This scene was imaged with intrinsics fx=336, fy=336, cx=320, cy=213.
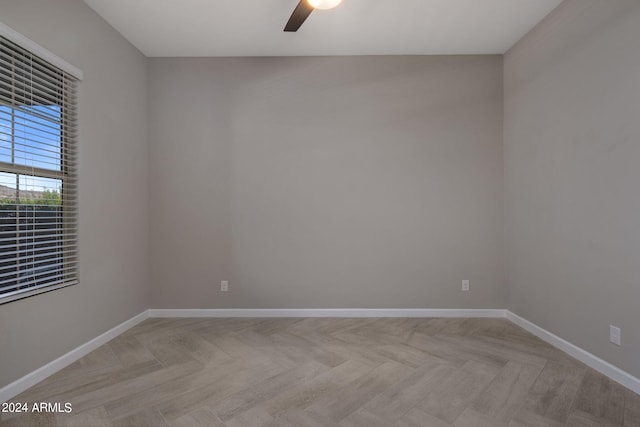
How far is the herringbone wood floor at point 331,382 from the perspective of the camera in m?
1.87

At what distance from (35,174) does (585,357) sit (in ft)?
13.7

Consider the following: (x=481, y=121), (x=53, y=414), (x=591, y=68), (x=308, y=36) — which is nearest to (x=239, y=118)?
(x=308, y=36)

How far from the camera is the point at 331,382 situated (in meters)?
2.25

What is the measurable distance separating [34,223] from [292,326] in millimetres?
2241

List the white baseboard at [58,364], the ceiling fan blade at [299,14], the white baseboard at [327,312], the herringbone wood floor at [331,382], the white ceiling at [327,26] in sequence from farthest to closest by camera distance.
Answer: the white baseboard at [327,312]
the white ceiling at [327,26]
the ceiling fan blade at [299,14]
the white baseboard at [58,364]
the herringbone wood floor at [331,382]

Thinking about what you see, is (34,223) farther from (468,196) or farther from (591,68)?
(591,68)

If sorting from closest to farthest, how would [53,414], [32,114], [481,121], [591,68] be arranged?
[53,414], [32,114], [591,68], [481,121]

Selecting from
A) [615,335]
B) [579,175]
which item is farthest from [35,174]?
[615,335]

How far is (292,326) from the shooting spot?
3346 millimetres

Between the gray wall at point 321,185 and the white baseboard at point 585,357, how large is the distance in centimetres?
50

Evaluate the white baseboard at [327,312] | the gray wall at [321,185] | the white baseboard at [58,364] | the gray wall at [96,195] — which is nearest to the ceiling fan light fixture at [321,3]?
the gray wall at [321,185]

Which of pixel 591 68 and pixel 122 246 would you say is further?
pixel 122 246

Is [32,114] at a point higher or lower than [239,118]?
lower

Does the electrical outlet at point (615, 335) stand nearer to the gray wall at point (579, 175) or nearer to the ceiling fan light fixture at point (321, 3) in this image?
the gray wall at point (579, 175)
